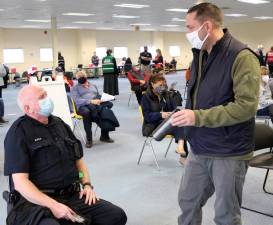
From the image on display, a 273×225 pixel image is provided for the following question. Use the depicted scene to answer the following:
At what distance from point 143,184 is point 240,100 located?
7.58ft

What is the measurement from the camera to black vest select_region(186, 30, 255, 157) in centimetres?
192

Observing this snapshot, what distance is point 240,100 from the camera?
1861 mm

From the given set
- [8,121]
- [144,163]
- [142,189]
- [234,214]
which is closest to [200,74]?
[234,214]

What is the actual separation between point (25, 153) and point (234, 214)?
1.16m

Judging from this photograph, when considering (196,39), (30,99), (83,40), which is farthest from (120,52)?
(196,39)

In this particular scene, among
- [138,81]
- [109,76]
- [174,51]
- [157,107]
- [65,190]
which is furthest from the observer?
[174,51]

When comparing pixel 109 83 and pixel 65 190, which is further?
pixel 109 83

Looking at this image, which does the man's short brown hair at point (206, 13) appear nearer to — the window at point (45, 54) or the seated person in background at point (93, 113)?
the seated person in background at point (93, 113)

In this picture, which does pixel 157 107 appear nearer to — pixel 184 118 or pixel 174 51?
pixel 184 118

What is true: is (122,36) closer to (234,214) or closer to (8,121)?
(8,121)

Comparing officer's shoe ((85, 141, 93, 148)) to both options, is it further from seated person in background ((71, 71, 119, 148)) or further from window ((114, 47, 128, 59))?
window ((114, 47, 128, 59))

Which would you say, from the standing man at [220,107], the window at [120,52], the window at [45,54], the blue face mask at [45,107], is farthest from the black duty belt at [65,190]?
the window at [120,52]

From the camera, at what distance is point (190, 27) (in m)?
2.00

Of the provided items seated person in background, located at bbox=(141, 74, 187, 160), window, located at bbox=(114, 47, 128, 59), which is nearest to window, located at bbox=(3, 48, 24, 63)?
window, located at bbox=(114, 47, 128, 59)
